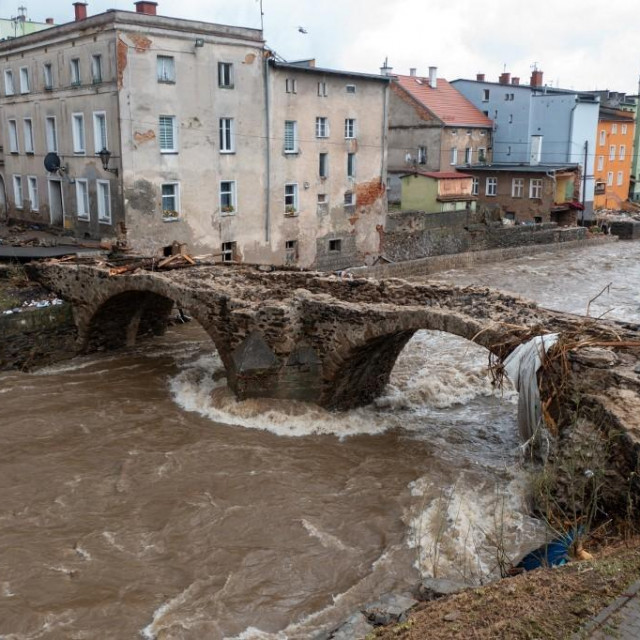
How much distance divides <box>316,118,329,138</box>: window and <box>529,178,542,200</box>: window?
16265mm

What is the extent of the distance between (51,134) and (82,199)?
316 centimetres

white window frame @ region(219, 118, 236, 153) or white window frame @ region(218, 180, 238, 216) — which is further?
white window frame @ region(218, 180, 238, 216)

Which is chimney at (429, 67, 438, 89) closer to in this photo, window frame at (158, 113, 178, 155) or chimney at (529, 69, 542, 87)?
chimney at (529, 69, 542, 87)

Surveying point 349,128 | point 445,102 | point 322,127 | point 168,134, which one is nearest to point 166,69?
point 168,134

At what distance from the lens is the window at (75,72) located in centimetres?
2470

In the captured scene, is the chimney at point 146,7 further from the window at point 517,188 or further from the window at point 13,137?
the window at point 517,188

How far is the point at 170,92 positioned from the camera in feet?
79.6

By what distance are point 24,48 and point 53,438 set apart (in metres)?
18.7

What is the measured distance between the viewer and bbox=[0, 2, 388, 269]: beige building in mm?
23734

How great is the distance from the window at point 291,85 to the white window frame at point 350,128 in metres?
3.09

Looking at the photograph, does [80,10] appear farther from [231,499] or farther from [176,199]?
[231,499]

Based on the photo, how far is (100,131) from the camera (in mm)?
24234

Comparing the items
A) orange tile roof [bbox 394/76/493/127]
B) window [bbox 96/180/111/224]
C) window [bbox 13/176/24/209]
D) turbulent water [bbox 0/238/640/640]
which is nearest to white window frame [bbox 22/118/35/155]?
window [bbox 13/176/24/209]

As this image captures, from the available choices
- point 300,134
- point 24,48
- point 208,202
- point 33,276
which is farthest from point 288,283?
point 24,48
